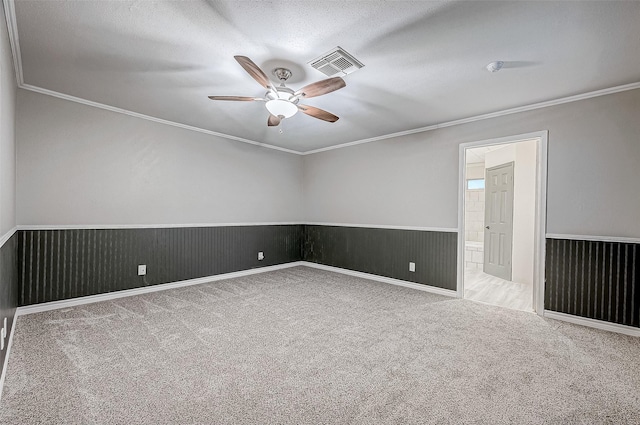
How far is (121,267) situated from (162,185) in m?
1.22

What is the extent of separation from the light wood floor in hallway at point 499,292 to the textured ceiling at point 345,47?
2.52m

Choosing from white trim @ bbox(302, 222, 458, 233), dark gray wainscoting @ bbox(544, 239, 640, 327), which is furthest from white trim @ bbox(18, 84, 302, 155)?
dark gray wainscoting @ bbox(544, 239, 640, 327)

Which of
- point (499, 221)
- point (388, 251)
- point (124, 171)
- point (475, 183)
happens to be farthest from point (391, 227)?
point (124, 171)

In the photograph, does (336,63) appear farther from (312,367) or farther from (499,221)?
(499,221)

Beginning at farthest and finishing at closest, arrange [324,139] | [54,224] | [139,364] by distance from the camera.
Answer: [324,139] → [54,224] → [139,364]

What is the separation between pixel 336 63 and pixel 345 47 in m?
0.15

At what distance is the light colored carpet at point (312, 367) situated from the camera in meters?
1.67

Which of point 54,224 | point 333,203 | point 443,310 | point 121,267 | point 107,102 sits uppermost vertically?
point 107,102

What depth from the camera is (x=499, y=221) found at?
5305 mm

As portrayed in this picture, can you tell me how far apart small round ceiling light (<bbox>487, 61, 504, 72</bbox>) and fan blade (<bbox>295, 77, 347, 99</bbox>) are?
1.28m

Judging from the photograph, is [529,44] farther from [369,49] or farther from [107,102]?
[107,102]

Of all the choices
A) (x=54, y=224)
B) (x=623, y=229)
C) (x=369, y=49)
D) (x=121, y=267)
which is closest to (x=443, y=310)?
(x=623, y=229)

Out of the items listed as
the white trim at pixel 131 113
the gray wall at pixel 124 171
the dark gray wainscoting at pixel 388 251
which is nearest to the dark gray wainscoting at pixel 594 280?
the dark gray wainscoting at pixel 388 251

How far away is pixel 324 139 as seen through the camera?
511cm
